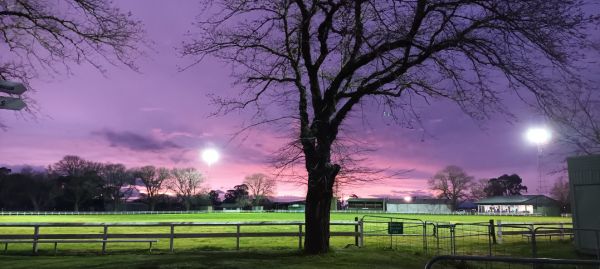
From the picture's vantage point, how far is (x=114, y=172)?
12925 centimetres

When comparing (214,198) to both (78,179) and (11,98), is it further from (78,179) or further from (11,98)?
(11,98)

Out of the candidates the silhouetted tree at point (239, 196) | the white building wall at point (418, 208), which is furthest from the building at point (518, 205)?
the silhouetted tree at point (239, 196)

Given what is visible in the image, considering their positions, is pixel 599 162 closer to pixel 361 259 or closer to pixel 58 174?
pixel 361 259

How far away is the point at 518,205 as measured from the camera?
12106 centimetres

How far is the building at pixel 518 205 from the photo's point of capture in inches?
4313

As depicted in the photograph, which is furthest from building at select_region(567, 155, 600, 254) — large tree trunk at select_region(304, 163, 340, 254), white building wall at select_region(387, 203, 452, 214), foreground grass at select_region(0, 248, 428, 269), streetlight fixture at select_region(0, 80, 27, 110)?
white building wall at select_region(387, 203, 452, 214)

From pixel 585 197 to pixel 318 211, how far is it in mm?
10183

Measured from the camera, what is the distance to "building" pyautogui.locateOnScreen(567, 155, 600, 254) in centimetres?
1744

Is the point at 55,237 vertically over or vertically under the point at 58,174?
under

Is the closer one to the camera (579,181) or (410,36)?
(410,36)

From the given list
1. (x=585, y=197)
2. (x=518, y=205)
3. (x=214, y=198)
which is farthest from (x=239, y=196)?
(x=585, y=197)

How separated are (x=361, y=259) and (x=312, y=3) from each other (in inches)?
288

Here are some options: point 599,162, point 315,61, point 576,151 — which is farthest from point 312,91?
point 576,151

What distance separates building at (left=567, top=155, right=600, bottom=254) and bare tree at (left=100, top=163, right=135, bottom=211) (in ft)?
403
